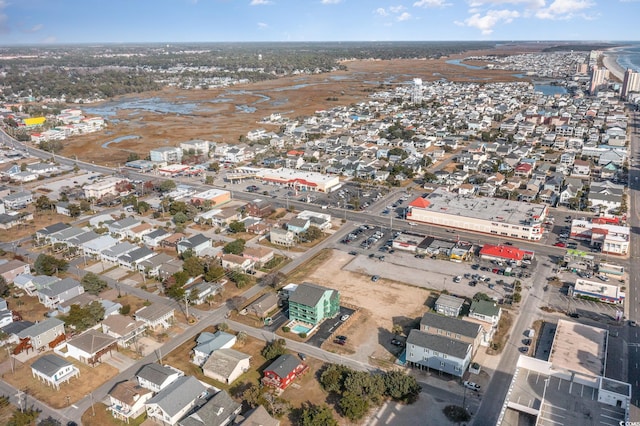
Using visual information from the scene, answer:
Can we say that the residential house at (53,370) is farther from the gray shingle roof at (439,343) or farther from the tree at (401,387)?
the gray shingle roof at (439,343)

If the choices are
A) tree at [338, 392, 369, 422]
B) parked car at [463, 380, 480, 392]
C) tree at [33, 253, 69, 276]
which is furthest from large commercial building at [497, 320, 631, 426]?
tree at [33, 253, 69, 276]

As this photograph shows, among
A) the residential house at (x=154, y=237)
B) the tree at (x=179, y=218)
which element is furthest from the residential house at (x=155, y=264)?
the tree at (x=179, y=218)

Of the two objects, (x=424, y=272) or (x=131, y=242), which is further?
(x=131, y=242)

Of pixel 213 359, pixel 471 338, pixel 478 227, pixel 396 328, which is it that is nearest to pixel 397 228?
pixel 478 227

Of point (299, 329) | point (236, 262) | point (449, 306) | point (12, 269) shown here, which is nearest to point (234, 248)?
point (236, 262)

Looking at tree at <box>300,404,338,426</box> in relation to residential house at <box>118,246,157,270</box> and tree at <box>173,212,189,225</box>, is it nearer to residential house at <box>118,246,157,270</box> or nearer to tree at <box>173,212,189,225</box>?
residential house at <box>118,246,157,270</box>

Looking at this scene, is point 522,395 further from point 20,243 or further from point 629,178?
point 629,178

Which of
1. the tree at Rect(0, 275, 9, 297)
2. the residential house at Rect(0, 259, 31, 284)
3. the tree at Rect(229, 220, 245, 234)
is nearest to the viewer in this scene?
the tree at Rect(0, 275, 9, 297)

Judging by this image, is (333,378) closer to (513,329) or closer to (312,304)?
(312,304)
